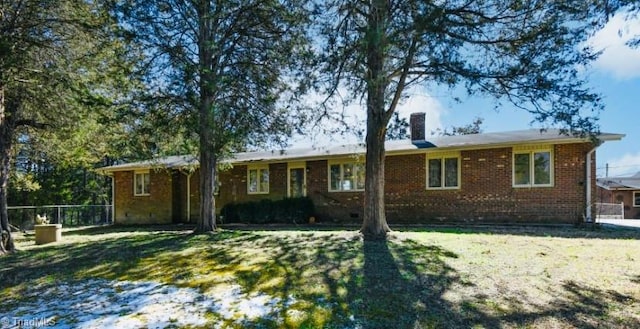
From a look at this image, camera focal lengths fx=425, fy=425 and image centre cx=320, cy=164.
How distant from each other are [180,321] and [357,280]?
2.46 metres

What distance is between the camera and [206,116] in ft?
31.9

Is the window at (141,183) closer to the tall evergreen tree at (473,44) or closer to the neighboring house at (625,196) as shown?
the tall evergreen tree at (473,44)

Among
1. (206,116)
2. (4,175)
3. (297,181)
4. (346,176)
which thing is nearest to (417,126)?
(346,176)

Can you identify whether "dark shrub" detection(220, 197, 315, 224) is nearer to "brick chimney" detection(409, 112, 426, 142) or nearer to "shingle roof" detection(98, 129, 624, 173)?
"shingle roof" detection(98, 129, 624, 173)

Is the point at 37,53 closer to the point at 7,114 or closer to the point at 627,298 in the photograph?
the point at 7,114

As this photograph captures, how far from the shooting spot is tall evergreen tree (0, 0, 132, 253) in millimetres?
9625

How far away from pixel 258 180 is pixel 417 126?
7.21 m

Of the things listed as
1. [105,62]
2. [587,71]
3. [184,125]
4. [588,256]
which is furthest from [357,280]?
[105,62]

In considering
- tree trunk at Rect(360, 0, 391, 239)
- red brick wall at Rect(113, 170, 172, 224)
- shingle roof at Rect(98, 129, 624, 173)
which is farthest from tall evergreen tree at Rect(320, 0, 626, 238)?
red brick wall at Rect(113, 170, 172, 224)

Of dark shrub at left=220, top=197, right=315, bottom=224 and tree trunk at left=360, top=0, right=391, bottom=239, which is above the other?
tree trunk at left=360, top=0, right=391, bottom=239

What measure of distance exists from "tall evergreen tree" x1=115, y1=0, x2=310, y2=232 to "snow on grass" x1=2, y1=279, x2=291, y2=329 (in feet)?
15.2

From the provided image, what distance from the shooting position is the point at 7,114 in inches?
433

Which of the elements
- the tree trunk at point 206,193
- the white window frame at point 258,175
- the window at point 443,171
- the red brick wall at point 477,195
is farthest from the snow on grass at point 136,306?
the white window frame at point 258,175

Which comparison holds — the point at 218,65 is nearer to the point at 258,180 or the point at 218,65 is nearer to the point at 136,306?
the point at 136,306
